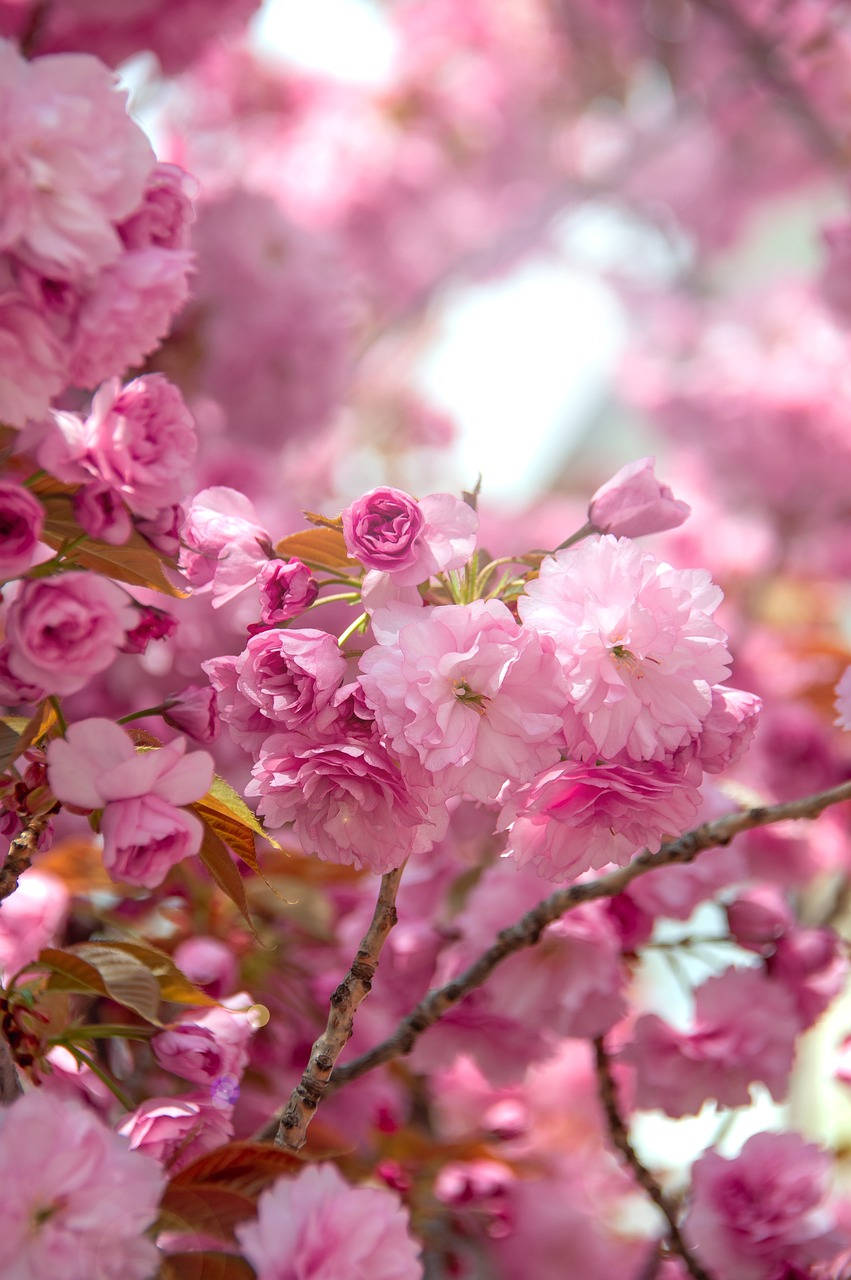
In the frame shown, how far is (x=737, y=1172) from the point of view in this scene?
2.56 feet

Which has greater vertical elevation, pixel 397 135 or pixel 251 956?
pixel 251 956

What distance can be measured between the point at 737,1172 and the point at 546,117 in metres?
3.35

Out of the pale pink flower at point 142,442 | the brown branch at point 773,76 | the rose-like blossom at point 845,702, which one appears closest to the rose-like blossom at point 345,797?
the pale pink flower at point 142,442

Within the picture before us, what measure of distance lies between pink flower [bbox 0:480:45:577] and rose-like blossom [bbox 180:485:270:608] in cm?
10

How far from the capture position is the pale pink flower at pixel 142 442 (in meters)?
0.49

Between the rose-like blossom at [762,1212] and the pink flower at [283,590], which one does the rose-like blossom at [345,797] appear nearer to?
the pink flower at [283,590]

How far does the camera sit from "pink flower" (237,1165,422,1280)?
46 centimetres

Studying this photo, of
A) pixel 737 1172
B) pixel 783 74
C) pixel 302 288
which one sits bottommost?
pixel 302 288

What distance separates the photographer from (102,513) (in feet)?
1.60

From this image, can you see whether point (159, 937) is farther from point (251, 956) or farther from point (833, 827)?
point (833, 827)

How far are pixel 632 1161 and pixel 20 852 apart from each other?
43 cm

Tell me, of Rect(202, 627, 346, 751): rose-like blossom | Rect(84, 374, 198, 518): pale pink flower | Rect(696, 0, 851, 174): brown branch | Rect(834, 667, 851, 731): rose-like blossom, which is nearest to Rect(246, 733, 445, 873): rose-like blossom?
Rect(202, 627, 346, 751): rose-like blossom

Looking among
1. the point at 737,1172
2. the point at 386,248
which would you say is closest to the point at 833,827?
the point at 737,1172

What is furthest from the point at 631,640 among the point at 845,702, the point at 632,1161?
the point at 632,1161
